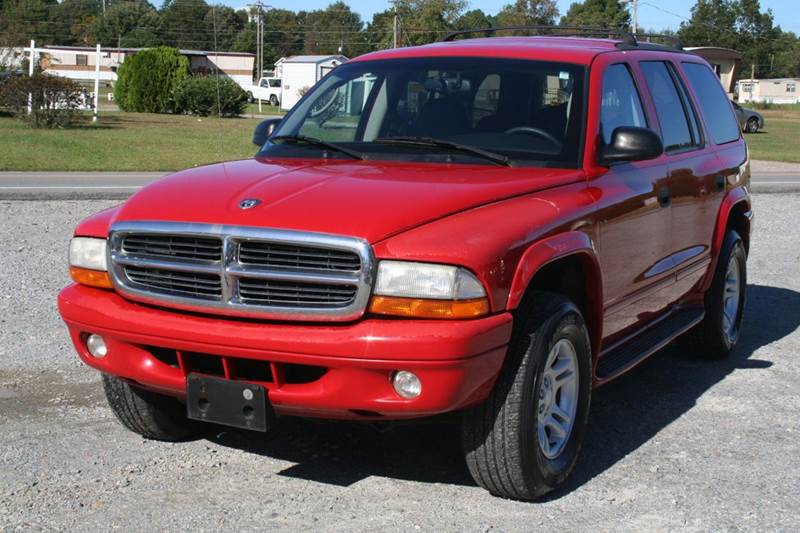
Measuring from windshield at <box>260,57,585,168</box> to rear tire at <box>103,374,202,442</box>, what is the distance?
1286mm

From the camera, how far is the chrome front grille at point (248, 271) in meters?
4.04

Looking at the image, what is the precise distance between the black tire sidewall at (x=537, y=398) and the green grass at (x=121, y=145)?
15876mm

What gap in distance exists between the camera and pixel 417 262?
13.1ft

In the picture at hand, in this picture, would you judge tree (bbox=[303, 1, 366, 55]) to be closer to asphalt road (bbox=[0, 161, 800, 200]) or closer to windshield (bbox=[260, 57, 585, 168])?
asphalt road (bbox=[0, 161, 800, 200])

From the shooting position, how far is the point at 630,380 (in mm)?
6641

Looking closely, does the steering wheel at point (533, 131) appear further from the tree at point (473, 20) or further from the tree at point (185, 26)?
the tree at point (185, 26)

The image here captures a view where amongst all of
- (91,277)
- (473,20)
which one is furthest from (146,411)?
(473,20)

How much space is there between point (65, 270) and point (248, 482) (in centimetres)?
522

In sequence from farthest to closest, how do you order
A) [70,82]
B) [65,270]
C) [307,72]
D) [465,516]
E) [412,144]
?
[307,72] → [70,82] → [65,270] → [412,144] → [465,516]

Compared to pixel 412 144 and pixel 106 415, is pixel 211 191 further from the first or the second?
pixel 106 415

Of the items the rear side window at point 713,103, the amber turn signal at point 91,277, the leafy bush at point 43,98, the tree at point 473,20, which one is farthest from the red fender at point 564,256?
the tree at point 473,20

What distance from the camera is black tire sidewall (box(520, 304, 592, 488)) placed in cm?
430

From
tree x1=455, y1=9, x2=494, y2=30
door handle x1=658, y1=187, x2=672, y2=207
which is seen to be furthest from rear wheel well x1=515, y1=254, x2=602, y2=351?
tree x1=455, y1=9, x2=494, y2=30

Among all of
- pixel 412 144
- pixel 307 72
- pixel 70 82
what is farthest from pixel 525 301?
pixel 307 72
